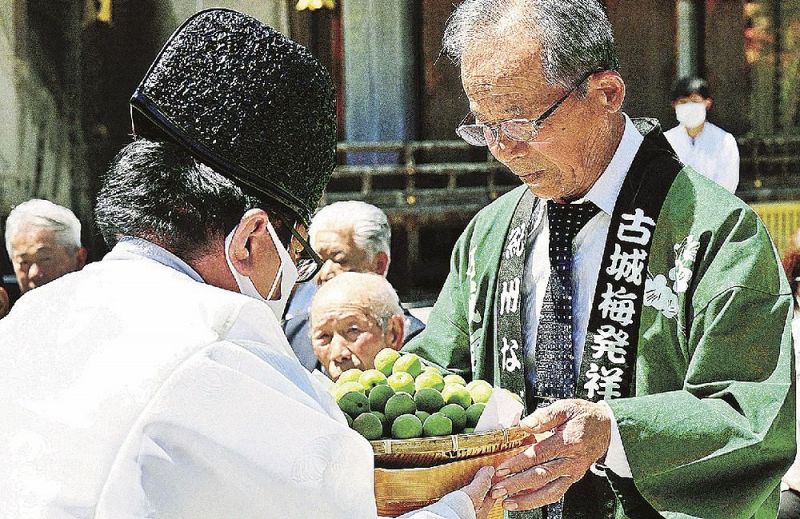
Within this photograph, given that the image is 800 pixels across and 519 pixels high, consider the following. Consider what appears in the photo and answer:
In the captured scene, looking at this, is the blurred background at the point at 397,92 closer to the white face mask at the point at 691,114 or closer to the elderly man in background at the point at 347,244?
the white face mask at the point at 691,114

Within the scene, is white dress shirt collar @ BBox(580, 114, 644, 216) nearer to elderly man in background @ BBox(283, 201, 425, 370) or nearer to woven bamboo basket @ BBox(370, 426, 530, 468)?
woven bamboo basket @ BBox(370, 426, 530, 468)

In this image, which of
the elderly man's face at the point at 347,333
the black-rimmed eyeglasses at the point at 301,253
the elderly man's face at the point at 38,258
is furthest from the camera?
the elderly man's face at the point at 38,258

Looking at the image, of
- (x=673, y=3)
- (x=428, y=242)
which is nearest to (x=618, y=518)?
(x=428, y=242)

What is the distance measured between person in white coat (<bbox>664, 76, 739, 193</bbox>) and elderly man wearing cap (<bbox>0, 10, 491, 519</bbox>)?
24.0 ft

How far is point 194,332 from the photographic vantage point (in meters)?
1.72

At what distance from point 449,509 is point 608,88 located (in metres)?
1.19

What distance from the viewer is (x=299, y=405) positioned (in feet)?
5.73

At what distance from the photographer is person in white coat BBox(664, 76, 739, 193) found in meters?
8.96

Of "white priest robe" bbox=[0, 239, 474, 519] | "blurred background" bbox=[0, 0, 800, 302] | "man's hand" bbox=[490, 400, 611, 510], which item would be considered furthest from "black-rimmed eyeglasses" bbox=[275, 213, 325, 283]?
A: "blurred background" bbox=[0, 0, 800, 302]

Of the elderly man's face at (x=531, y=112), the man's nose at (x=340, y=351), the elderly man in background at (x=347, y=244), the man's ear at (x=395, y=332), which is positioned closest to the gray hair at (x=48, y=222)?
the elderly man in background at (x=347, y=244)

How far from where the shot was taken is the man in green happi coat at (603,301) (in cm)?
256

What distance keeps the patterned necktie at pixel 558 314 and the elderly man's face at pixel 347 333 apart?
1779 millimetres

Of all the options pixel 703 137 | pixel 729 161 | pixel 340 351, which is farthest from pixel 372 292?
pixel 729 161

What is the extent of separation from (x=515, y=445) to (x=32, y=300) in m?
1.07
